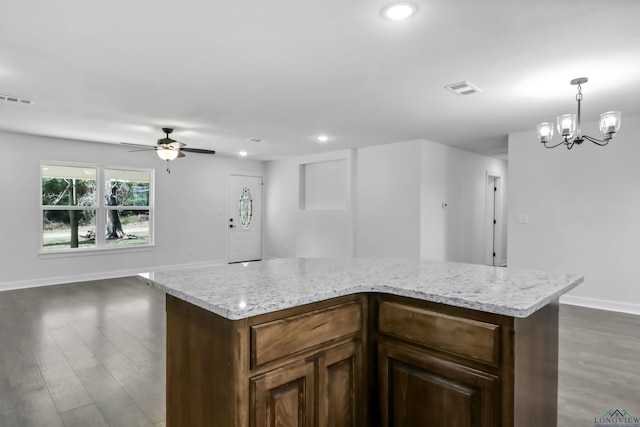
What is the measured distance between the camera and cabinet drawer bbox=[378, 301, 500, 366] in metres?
1.36

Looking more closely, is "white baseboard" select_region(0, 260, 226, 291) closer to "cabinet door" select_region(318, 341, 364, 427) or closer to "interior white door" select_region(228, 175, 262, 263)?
"interior white door" select_region(228, 175, 262, 263)

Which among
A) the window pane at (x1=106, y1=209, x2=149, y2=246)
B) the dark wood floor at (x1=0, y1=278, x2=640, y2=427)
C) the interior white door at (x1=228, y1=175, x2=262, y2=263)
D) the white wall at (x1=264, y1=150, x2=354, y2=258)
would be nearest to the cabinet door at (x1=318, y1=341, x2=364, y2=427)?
the dark wood floor at (x1=0, y1=278, x2=640, y2=427)

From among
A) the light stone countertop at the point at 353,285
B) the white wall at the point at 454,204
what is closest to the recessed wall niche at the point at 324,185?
the white wall at the point at 454,204

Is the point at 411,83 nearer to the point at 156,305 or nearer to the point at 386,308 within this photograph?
the point at 386,308

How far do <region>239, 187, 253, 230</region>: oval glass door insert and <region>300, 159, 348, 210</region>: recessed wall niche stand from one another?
1.39 meters

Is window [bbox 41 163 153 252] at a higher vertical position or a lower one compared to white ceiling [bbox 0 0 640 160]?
lower

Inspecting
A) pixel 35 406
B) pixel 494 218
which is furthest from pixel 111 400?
pixel 494 218

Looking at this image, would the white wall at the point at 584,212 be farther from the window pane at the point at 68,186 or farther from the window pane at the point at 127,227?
the window pane at the point at 68,186

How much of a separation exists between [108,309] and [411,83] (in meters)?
4.29

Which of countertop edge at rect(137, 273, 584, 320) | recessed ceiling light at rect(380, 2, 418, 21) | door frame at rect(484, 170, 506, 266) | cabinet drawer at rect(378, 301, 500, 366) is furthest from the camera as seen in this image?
door frame at rect(484, 170, 506, 266)

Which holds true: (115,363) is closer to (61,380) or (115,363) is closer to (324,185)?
(61,380)

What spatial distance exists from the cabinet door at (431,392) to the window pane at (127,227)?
20.5 feet

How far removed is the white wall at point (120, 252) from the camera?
5488mm

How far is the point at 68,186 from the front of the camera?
6.04m
